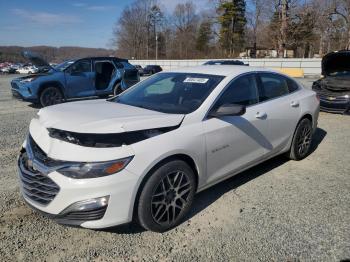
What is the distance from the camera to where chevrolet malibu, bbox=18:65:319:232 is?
2895 millimetres

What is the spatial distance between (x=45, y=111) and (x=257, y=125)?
255 cm

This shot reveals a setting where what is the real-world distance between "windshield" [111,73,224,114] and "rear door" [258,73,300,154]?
0.91 meters

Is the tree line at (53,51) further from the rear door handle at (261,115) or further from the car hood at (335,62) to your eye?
the rear door handle at (261,115)

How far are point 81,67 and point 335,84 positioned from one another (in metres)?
7.80

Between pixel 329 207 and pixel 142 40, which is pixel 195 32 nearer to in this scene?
pixel 142 40

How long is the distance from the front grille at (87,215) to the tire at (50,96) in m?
8.35

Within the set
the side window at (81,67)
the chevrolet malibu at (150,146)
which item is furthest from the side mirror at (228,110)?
the side window at (81,67)

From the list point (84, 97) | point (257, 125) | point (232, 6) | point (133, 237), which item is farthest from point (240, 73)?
point (232, 6)

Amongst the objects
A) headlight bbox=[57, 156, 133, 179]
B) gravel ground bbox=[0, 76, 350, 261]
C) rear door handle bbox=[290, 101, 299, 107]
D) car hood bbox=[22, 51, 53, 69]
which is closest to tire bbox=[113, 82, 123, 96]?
car hood bbox=[22, 51, 53, 69]

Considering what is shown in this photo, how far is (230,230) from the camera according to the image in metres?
3.46

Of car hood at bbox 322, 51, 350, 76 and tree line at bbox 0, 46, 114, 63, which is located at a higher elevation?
tree line at bbox 0, 46, 114, 63

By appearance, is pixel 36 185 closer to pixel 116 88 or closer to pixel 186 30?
pixel 116 88

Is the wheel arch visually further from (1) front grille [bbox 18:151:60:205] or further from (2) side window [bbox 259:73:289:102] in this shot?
(2) side window [bbox 259:73:289:102]

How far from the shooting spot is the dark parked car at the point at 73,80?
34.3 ft
